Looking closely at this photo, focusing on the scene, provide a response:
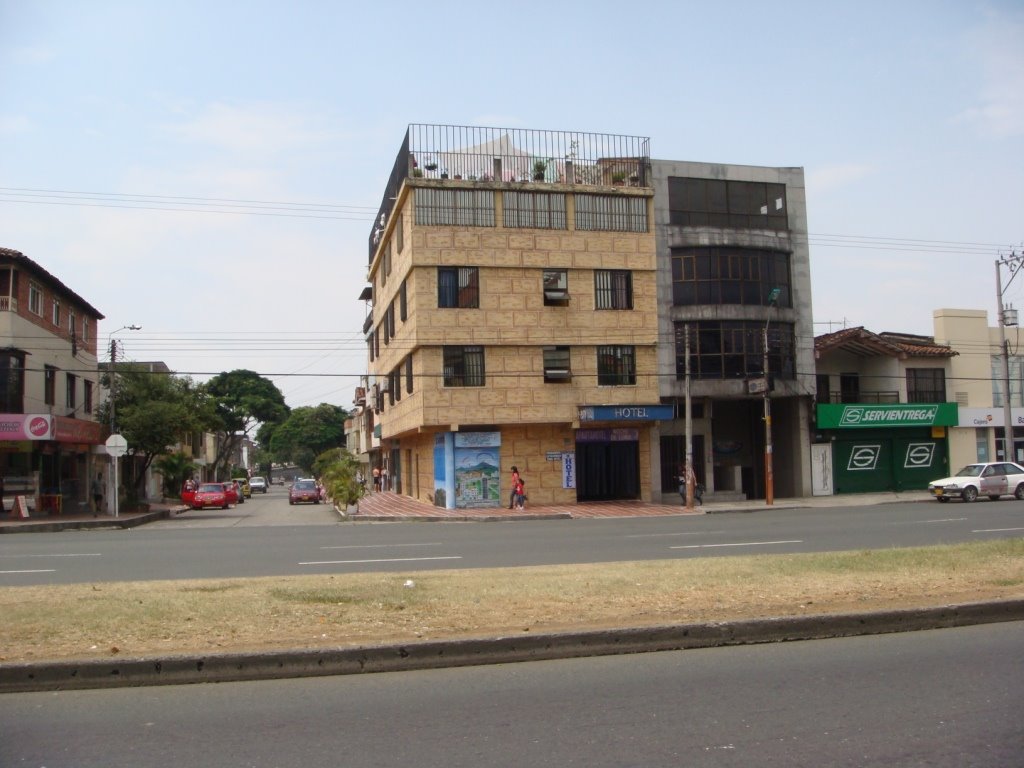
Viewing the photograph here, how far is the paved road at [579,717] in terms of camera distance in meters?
5.62

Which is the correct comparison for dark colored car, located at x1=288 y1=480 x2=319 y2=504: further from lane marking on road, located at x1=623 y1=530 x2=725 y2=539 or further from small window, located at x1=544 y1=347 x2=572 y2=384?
lane marking on road, located at x1=623 y1=530 x2=725 y2=539

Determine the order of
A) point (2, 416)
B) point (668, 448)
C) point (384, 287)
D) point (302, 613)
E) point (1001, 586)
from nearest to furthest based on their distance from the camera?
point (302, 613), point (1001, 586), point (2, 416), point (668, 448), point (384, 287)

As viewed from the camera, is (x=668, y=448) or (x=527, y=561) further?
(x=668, y=448)

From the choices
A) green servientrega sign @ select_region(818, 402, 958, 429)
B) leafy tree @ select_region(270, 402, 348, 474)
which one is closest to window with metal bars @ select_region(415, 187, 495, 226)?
green servientrega sign @ select_region(818, 402, 958, 429)

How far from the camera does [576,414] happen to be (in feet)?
114

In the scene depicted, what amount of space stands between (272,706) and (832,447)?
3618 cm

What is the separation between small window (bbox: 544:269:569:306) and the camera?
3488cm

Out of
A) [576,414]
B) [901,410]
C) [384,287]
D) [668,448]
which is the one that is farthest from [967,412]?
[384,287]

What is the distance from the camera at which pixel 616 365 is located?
1404 inches

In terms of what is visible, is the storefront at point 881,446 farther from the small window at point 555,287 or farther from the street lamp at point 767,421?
the small window at point 555,287

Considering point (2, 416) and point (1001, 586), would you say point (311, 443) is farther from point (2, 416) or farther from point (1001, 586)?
point (1001, 586)

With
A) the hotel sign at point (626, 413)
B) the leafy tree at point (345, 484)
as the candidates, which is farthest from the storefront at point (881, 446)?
the leafy tree at point (345, 484)

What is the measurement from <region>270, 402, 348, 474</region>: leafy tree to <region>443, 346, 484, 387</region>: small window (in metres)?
71.8

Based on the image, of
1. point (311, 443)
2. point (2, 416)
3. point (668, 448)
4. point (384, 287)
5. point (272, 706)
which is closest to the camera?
point (272, 706)
